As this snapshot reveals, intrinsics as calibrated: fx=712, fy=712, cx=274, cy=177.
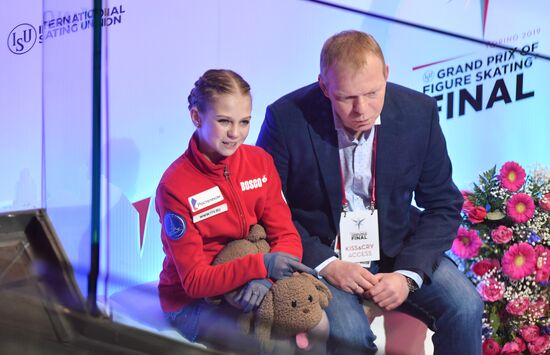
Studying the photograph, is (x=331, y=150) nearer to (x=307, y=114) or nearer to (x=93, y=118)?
(x=307, y=114)

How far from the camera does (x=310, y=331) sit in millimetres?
1725

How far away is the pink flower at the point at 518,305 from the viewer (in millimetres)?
2381

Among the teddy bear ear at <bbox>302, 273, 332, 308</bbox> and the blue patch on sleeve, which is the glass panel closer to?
the blue patch on sleeve

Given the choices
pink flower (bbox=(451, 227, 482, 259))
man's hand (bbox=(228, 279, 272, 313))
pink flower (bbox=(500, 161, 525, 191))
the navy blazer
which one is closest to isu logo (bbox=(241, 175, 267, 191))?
the navy blazer

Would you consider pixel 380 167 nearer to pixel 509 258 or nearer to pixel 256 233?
pixel 256 233

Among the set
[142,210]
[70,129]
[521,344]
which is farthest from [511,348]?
[70,129]

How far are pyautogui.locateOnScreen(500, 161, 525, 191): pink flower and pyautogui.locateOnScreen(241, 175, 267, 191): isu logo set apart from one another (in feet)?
3.54

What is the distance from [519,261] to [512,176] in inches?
11.7

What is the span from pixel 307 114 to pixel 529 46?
114 centimetres

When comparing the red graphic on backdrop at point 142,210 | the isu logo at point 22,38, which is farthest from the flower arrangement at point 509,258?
the isu logo at point 22,38

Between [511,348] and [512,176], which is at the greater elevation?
[512,176]

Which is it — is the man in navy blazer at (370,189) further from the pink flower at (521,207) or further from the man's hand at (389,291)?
the pink flower at (521,207)

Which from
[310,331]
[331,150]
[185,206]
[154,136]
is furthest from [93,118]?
[310,331]

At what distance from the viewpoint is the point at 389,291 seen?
185cm
